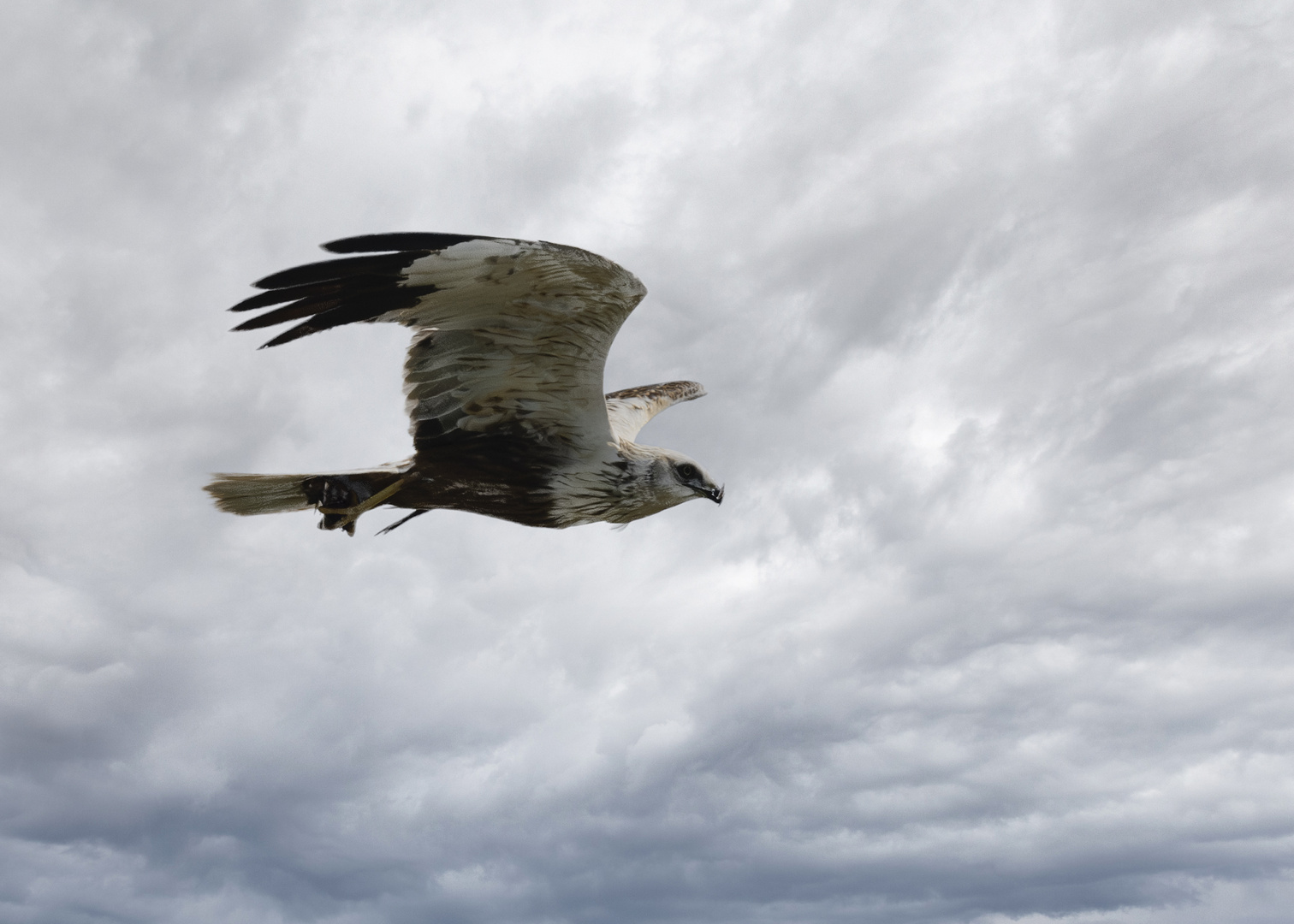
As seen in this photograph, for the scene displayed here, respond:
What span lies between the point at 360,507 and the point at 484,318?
A: 6.87 feet

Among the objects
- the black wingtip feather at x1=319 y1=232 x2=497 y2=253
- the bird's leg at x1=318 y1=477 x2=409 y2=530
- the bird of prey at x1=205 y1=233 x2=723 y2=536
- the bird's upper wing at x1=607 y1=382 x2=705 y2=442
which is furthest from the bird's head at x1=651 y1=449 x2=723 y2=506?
the black wingtip feather at x1=319 y1=232 x2=497 y2=253

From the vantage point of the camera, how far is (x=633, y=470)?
934 cm

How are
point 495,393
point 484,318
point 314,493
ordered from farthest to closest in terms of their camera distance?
1. point 314,493
2. point 495,393
3. point 484,318

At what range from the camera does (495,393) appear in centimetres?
892

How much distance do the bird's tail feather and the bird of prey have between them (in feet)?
0.04

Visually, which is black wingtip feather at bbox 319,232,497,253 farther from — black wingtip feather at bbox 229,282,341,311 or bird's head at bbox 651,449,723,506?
bird's head at bbox 651,449,723,506

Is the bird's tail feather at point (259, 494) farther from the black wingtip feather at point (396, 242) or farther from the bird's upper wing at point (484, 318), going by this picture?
the black wingtip feather at point (396, 242)

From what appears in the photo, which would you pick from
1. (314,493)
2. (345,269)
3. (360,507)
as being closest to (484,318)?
(345,269)

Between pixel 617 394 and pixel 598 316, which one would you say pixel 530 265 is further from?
pixel 617 394

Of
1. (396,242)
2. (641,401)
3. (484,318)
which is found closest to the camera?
(396,242)

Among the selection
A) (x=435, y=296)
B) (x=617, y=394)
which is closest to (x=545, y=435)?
(x=435, y=296)

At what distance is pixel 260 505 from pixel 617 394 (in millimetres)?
5388

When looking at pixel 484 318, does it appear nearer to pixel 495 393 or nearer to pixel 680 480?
pixel 495 393

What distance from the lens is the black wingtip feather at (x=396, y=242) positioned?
651cm
